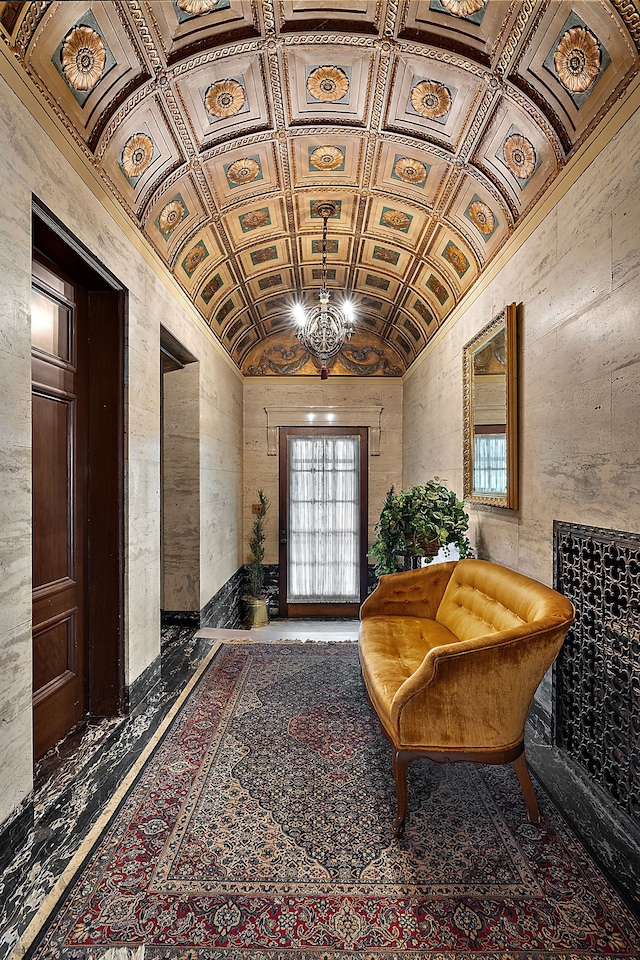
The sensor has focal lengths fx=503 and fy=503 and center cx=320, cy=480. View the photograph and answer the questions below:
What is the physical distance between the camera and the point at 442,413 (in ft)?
17.2

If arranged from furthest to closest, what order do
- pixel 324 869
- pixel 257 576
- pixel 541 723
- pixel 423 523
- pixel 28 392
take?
pixel 257 576 < pixel 423 523 < pixel 541 723 < pixel 28 392 < pixel 324 869

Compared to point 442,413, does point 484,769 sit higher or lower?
lower

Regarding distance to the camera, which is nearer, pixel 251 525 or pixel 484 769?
pixel 484 769

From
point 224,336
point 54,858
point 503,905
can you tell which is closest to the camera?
point 503,905

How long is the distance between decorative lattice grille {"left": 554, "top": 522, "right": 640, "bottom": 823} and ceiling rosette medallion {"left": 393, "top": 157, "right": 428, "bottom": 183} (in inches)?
104

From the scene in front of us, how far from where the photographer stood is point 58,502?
281 centimetres

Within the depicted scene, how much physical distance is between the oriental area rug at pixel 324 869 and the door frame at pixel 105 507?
597 millimetres

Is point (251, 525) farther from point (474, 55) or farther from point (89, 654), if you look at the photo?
point (474, 55)

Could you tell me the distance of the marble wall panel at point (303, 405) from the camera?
24.6 ft

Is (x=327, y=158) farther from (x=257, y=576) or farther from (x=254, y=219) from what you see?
(x=257, y=576)

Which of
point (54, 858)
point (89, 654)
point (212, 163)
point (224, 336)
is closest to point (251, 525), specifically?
point (224, 336)

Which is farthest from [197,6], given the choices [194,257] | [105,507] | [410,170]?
[105,507]

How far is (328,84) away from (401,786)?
3631 millimetres

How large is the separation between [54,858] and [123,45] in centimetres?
349
